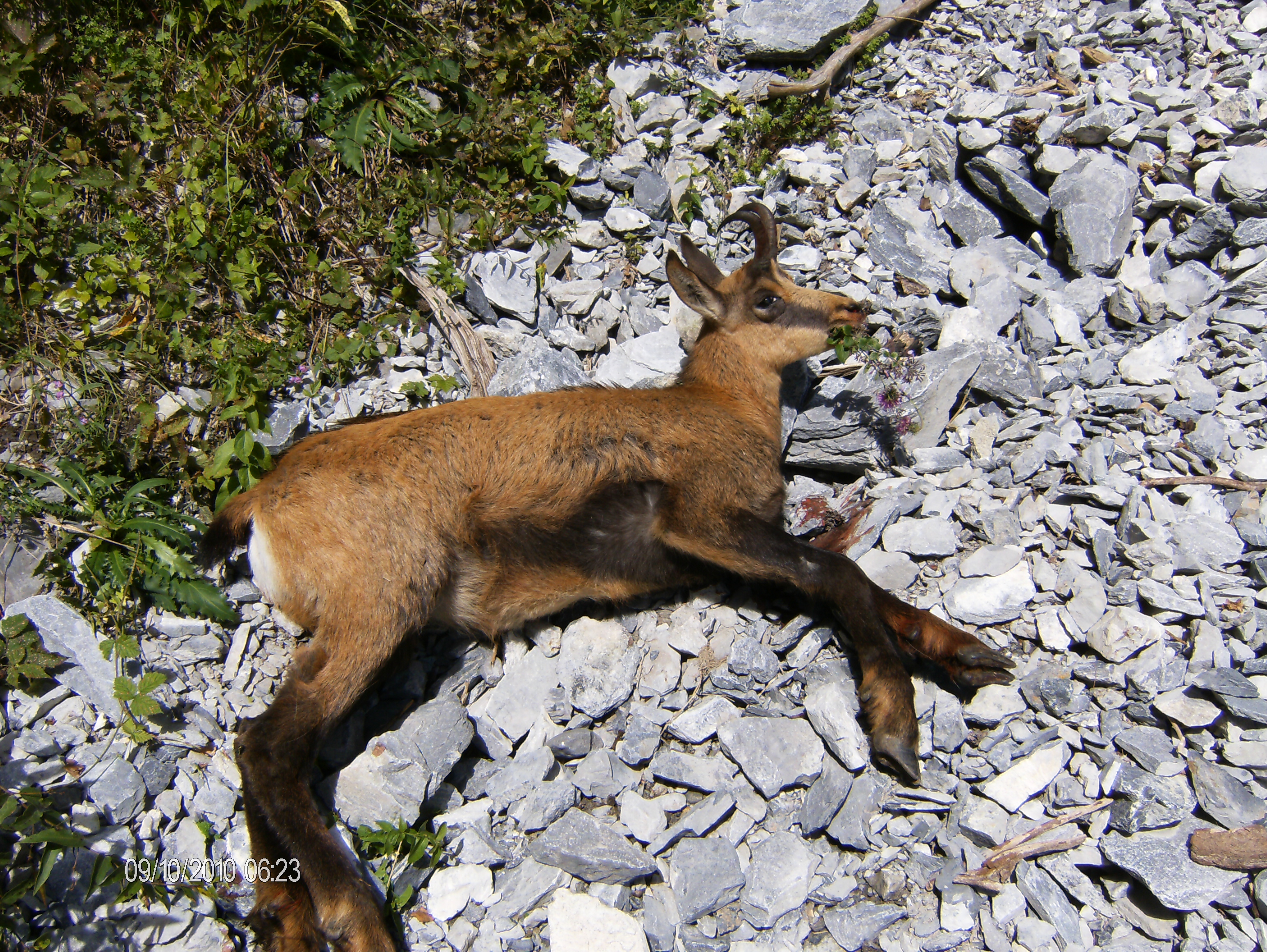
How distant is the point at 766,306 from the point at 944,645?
2216 mm

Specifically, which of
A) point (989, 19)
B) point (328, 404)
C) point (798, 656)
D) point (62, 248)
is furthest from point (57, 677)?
point (989, 19)

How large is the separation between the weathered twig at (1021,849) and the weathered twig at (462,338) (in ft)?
11.7

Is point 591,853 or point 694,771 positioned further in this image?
point 694,771

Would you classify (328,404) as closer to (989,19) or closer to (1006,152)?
(1006,152)

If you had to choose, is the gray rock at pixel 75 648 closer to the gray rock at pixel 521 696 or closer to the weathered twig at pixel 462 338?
the gray rock at pixel 521 696

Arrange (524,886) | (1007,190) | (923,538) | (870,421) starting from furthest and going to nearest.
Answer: (1007,190)
(870,421)
(923,538)
(524,886)

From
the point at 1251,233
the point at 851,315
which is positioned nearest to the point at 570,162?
the point at 851,315

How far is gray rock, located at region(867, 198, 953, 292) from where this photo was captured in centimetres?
539

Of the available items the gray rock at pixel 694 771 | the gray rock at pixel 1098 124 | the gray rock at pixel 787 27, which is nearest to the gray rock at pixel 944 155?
the gray rock at pixel 1098 124

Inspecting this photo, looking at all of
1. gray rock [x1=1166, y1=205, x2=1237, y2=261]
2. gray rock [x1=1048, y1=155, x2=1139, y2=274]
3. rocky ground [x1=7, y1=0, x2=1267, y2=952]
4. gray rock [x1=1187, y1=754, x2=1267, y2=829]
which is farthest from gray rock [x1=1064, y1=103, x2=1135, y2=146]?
gray rock [x1=1187, y1=754, x2=1267, y2=829]

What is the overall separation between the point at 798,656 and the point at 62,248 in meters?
4.84

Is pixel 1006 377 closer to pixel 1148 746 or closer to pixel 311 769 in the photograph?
pixel 1148 746

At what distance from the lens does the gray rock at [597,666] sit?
397 centimetres

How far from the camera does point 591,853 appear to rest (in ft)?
11.2
